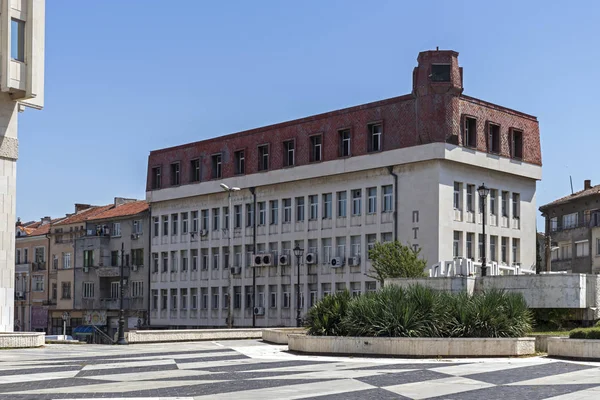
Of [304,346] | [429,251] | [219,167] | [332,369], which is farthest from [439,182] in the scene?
[332,369]

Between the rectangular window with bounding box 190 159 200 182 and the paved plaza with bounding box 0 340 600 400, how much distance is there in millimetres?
45978

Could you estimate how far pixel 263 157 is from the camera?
67500mm

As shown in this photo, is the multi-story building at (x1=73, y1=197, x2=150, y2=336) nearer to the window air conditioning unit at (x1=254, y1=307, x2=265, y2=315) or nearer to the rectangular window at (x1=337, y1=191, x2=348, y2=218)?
the window air conditioning unit at (x1=254, y1=307, x2=265, y2=315)

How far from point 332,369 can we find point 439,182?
34.9 m

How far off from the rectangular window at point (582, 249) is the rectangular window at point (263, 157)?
26.4m

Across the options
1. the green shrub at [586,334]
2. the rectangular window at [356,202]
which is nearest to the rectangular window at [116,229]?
the rectangular window at [356,202]

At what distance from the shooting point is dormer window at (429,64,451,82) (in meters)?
55.3

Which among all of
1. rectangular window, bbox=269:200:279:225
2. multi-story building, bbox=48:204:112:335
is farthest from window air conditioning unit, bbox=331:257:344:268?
multi-story building, bbox=48:204:112:335

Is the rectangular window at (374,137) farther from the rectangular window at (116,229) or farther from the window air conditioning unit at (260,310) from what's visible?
the rectangular window at (116,229)

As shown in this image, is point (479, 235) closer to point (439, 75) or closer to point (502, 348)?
point (439, 75)

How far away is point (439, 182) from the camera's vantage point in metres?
55.6

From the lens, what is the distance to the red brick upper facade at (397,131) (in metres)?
55.5

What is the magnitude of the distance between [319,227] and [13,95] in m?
30.3

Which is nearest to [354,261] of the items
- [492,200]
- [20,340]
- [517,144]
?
[492,200]
